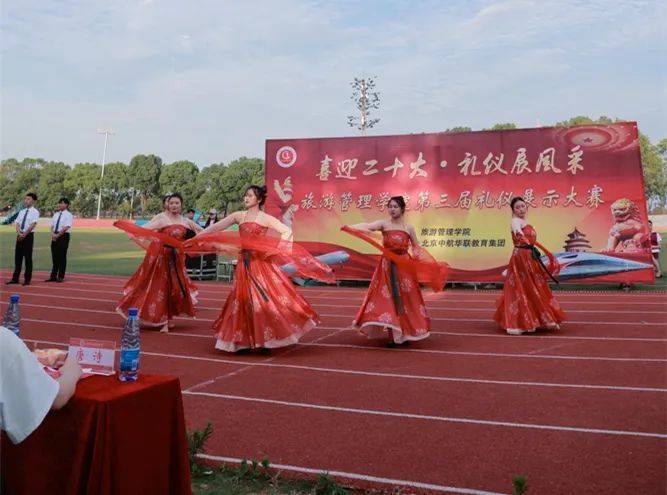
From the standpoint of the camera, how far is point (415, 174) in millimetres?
13328

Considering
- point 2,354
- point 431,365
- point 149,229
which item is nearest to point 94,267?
point 149,229

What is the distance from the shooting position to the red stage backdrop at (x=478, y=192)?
11.9m

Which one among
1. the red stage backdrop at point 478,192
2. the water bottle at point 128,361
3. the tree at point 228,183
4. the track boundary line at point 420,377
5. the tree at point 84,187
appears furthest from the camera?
the tree at point 84,187

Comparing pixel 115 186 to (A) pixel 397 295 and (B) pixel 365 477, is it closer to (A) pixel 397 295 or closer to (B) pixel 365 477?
(A) pixel 397 295

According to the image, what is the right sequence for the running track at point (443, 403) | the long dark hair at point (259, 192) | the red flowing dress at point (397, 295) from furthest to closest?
the red flowing dress at point (397, 295) → the long dark hair at point (259, 192) → the running track at point (443, 403)

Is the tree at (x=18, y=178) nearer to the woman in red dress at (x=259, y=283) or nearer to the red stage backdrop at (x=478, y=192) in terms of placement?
the red stage backdrop at (x=478, y=192)

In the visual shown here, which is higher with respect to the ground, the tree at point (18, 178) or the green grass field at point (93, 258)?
the tree at point (18, 178)

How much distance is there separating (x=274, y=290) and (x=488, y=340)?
9.05 ft

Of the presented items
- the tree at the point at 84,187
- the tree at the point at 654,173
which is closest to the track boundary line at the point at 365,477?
the tree at the point at 654,173

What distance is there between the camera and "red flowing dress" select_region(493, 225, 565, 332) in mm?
7441

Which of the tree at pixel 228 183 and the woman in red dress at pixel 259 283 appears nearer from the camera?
the woman in red dress at pixel 259 283

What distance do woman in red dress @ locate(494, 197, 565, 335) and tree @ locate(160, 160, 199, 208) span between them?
212 feet

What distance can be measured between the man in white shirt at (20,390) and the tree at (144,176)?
237 ft

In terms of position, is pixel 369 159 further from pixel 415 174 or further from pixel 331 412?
pixel 331 412
